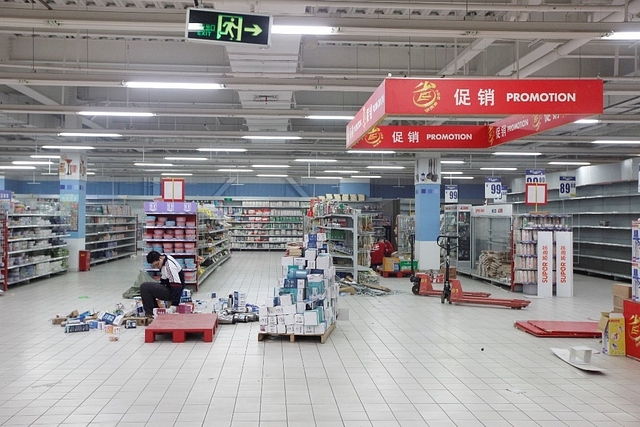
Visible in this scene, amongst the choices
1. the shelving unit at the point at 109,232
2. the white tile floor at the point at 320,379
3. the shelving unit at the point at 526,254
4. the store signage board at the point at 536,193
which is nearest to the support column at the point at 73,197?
the shelving unit at the point at 109,232

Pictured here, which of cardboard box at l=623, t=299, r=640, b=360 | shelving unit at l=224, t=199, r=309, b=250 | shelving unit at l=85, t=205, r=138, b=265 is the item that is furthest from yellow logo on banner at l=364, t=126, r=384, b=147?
shelving unit at l=224, t=199, r=309, b=250

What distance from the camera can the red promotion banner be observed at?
1084 centimetres

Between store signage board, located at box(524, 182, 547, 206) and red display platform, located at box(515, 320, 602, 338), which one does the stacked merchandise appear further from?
store signage board, located at box(524, 182, 547, 206)

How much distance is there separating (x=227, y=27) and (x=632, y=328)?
639 centimetres

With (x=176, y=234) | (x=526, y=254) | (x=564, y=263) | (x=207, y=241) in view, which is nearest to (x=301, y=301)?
(x=176, y=234)

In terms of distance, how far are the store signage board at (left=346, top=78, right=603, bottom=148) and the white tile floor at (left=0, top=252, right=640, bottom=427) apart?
127 inches

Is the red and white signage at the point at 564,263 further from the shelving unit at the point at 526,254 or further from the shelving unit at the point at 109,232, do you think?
the shelving unit at the point at 109,232

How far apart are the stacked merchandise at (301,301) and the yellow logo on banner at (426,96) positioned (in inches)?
113

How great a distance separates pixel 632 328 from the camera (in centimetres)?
715

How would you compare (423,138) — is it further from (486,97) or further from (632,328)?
(632,328)

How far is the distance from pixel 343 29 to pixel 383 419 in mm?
4461

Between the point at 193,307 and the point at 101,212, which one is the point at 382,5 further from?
the point at 101,212

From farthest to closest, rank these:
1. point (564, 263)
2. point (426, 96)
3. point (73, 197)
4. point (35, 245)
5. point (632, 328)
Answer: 1. point (73, 197)
2. point (35, 245)
3. point (564, 263)
4. point (632, 328)
5. point (426, 96)

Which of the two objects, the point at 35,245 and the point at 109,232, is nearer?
the point at 35,245
